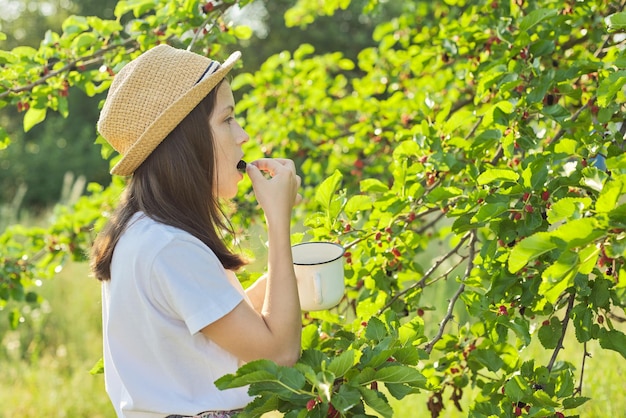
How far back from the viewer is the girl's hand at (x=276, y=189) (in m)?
1.46

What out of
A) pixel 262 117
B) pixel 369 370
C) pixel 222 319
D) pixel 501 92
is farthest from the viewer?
pixel 262 117

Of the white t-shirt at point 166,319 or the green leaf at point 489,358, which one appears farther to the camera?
the green leaf at point 489,358

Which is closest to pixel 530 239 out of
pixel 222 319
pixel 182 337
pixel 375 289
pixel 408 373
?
pixel 408 373

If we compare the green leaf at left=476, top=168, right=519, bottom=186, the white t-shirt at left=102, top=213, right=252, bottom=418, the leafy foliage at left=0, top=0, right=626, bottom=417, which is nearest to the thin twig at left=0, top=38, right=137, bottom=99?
the leafy foliage at left=0, top=0, right=626, bottom=417

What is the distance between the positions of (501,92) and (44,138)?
10.7m

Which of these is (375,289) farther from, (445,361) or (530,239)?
(530,239)

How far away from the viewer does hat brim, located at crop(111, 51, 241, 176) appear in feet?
4.86

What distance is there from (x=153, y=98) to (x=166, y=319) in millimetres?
453

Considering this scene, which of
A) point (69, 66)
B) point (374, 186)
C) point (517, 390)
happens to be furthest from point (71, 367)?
point (517, 390)

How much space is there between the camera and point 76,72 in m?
2.28

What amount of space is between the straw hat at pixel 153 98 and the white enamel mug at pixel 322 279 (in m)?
0.42

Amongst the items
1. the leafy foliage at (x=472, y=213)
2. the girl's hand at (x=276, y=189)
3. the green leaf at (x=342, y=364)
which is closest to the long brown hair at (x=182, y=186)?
the girl's hand at (x=276, y=189)

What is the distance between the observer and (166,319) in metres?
1.40

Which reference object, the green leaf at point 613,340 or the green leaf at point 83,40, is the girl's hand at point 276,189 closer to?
the green leaf at point 613,340
